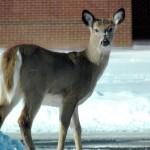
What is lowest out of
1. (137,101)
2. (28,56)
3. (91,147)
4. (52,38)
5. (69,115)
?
(52,38)

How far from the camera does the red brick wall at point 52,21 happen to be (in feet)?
81.6

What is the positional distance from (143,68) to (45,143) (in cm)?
866

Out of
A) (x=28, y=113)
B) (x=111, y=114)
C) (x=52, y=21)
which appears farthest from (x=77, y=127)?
(x=52, y=21)

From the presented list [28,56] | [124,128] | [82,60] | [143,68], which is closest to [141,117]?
[124,128]

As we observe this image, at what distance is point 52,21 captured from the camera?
82.9 ft

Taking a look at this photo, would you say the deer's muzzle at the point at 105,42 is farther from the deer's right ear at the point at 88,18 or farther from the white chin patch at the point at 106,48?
the deer's right ear at the point at 88,18

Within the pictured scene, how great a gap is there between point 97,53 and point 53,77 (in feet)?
2.71

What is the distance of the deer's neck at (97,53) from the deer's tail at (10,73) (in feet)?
3.66

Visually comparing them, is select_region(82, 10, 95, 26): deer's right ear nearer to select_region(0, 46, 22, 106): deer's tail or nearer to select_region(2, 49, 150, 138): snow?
select_region(0, 46, 22, 106): deer's tail

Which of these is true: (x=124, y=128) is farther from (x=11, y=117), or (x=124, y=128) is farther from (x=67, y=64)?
(x=67, y=64)

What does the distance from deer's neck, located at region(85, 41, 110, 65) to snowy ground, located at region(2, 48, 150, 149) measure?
264 centimetres

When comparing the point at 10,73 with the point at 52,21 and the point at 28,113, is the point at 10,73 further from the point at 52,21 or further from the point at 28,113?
the point at 52,21

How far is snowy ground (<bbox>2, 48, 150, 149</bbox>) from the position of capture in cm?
1158

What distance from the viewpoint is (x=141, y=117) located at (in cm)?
1244
